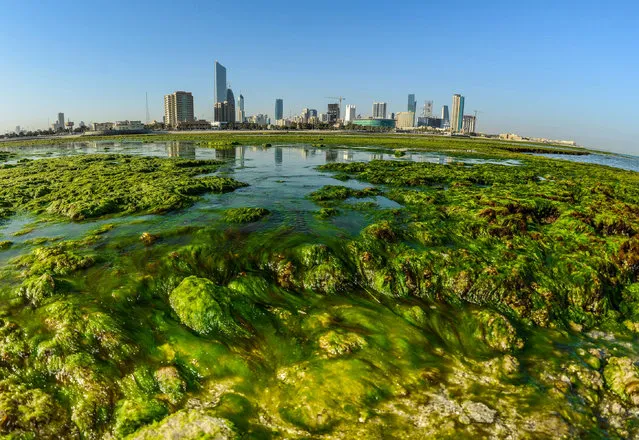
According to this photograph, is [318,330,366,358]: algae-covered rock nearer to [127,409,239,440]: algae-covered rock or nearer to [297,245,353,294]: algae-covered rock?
[297,245,353,294]: algae-covered rock

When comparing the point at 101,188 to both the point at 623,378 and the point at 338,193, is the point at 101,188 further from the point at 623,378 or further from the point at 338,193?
the point at 623,378

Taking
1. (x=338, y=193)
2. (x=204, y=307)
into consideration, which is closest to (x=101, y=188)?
(x=338, y=193)

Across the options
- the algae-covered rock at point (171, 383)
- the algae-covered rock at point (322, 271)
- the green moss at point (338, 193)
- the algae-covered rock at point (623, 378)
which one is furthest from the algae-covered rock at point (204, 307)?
the green moss at point (338, 193)

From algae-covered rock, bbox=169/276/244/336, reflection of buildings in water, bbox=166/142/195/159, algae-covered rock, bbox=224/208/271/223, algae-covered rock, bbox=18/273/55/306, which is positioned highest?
reflection of buildings in water, bbox=166/142/195/159

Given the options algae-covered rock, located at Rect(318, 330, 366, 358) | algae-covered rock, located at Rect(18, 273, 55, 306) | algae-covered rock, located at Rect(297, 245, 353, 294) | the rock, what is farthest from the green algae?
the rock

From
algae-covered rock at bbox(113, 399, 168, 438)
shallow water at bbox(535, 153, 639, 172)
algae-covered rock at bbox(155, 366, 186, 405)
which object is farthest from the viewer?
shallow water at bbox(535, 153, 639, 172)

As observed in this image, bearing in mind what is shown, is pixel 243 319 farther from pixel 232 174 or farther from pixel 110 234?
pixel 232 174
